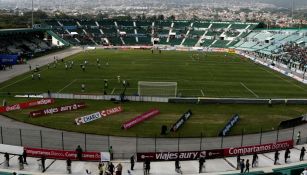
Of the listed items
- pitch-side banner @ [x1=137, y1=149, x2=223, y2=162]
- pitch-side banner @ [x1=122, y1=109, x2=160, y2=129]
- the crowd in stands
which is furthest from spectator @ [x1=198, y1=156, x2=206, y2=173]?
the crowd in stands

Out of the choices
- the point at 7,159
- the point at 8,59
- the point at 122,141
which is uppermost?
the point at 8,59

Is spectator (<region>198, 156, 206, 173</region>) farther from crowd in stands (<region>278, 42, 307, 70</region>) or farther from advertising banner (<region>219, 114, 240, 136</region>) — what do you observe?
crowd in stands (<region>278, 42, 307, 70</region>)

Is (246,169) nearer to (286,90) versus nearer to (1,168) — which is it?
(1,168)

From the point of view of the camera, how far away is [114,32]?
14212cm

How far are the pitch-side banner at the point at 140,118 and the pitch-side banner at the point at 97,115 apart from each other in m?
3.35

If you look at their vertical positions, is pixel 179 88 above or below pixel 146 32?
below

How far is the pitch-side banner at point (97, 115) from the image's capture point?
Answer: 3375 cm

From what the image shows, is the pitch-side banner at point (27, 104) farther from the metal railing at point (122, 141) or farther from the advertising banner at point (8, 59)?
the advertising banner at point (8, 59)

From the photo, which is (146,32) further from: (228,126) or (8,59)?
(228,126)

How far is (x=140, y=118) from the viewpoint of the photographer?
35.1 metres

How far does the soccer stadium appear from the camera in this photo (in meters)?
24.9

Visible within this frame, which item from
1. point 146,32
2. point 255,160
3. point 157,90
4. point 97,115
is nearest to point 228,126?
point 255,160

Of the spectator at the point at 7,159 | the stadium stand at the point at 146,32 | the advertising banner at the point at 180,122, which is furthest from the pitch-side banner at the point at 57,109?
the stadium stand at the point at 146,32

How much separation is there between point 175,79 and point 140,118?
25.8 meters
